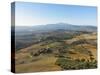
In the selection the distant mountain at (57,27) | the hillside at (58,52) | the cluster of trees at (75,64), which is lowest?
the cluster of trees at (75,64)

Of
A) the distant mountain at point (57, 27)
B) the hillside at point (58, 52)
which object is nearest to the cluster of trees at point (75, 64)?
the hillside at point (58, 52)

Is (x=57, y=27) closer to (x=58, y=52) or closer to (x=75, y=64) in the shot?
(x=58, y=52)

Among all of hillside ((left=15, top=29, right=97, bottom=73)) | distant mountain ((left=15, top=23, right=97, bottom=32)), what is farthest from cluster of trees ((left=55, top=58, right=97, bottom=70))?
distant mountain ((left=15, top=23, right=97, bottom=32))

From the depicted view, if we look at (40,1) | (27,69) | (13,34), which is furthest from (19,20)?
(27,69)

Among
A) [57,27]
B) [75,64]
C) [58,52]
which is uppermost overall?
[57,27]

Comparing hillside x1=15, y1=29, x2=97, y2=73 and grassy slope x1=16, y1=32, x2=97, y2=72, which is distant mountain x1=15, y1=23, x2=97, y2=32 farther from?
grassy slope x1=16, y1=32, x2=97, y2=72

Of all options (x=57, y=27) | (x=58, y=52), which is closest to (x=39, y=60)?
(x=58, y=52)

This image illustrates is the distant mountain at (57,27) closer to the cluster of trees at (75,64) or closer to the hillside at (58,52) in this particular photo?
the hillside at (58,52)

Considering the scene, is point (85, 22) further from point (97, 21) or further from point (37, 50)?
point (37, 50)
